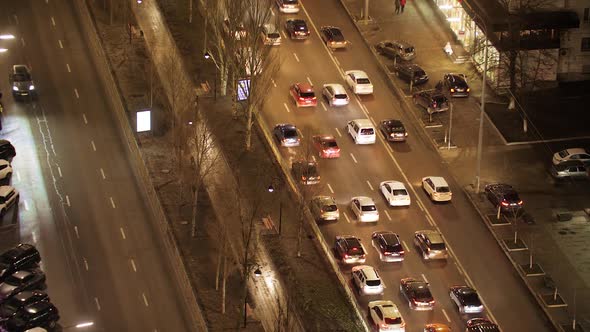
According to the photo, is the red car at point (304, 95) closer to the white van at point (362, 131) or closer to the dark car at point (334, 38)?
the white van at point (362, 131)

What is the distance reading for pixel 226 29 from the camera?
400ft

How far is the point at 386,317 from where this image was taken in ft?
319

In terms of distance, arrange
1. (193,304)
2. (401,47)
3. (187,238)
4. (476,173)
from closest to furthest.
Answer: (193,304) < (187,238) < (476,173) < (401,47)

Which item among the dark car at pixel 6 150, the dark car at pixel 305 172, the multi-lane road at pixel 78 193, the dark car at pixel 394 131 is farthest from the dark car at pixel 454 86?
the dark car at pixel 6 150

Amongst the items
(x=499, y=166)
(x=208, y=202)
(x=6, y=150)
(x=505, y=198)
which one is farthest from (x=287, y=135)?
(x=6, y=150)

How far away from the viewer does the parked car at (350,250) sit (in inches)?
4077

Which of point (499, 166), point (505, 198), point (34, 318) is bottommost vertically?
point (499, 166)

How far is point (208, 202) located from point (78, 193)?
10422 mm

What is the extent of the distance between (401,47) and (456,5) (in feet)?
28.4

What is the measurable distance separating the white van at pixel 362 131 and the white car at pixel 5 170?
1128 inches

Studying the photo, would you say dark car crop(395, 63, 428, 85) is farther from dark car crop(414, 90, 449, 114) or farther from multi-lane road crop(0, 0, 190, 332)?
multi-lane road crop(0, 0, 190, 332)

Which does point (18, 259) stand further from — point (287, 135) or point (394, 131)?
point (394, 131)

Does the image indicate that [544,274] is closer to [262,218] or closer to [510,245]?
[510,245]

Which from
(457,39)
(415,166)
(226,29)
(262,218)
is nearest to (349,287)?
(262,218)
